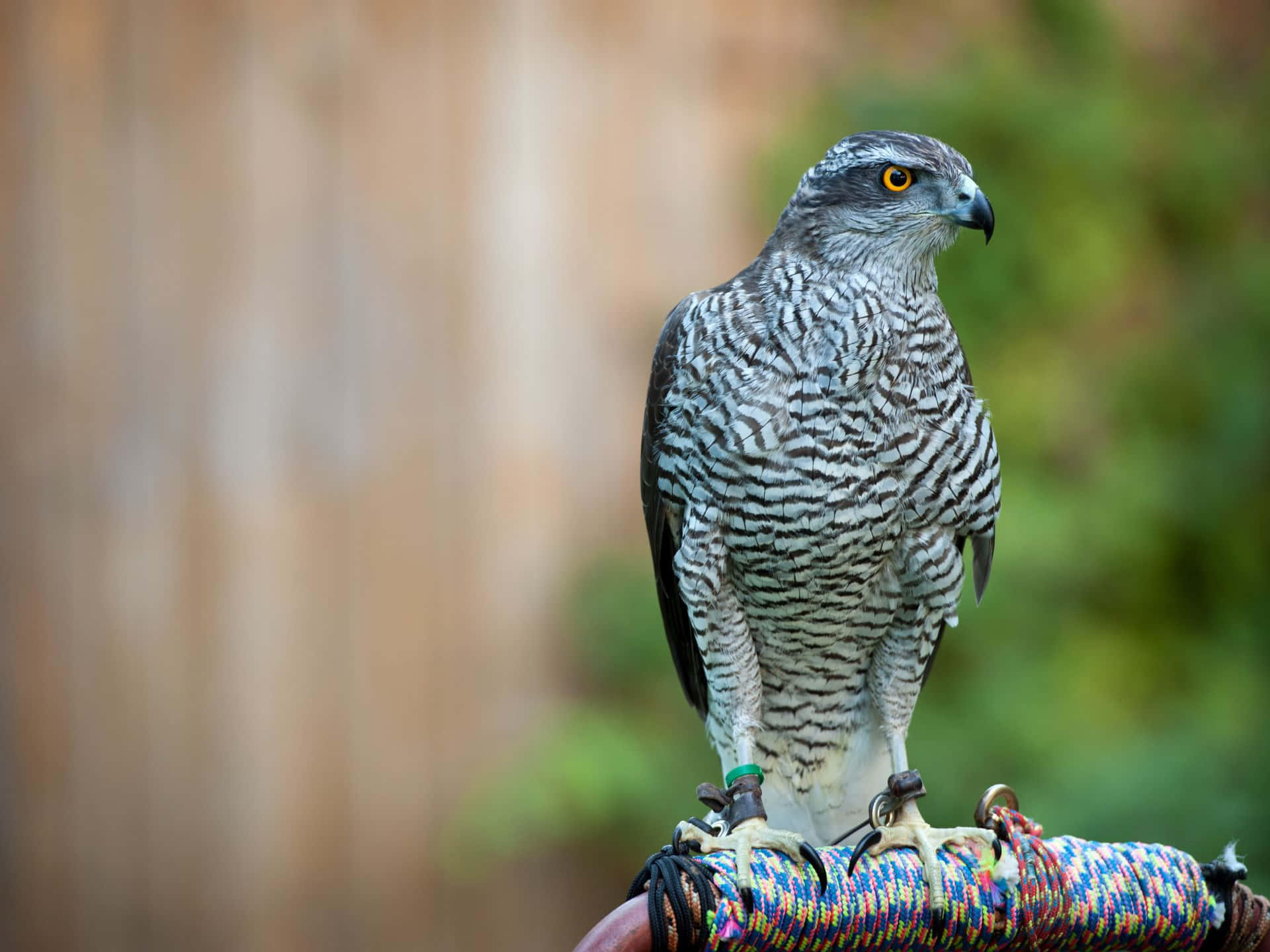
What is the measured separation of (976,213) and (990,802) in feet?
2.93

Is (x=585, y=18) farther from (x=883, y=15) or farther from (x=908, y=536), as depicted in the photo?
(x=908, y=536)

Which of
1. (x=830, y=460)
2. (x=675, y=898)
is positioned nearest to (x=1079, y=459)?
(x=830, y=460)

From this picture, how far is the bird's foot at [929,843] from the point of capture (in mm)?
1529

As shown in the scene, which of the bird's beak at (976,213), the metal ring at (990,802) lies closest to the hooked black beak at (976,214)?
the bird's beak at (976,213)

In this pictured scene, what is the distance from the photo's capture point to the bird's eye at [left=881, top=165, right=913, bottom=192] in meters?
1.96

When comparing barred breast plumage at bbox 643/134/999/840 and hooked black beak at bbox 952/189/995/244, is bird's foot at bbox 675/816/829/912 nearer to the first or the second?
barred breast plumage at bbox 643/134/999/840

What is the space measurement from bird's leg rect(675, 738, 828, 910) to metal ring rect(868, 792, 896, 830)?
10 centimetres

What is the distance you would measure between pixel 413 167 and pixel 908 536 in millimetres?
2293

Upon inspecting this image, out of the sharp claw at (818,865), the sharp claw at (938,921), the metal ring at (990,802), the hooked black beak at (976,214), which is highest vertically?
the hooked black beak at (976,214)

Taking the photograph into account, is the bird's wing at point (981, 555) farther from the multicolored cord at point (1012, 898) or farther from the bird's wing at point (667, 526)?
the multicolored cord at point (1012, 898)

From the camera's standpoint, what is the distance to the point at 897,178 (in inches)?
77.4

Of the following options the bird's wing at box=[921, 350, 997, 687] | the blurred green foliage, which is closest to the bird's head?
the bird's wing at box=[921, 350, 997, 687]

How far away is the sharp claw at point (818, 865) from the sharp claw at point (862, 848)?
1.5 inches

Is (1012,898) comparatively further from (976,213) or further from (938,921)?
(976,213)
